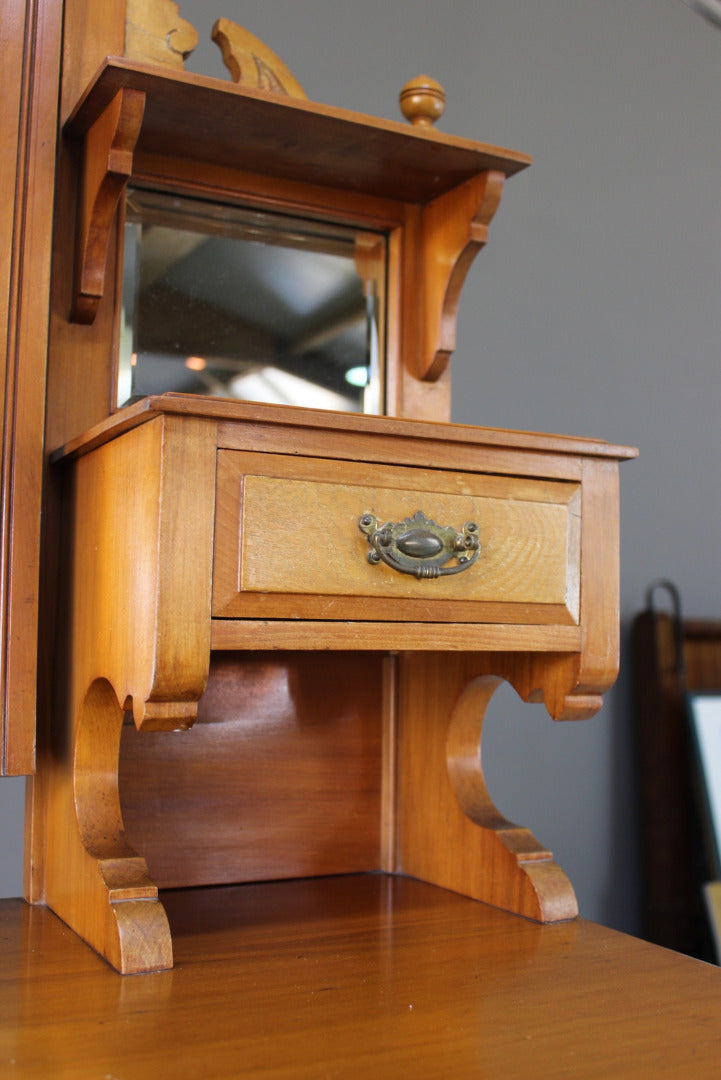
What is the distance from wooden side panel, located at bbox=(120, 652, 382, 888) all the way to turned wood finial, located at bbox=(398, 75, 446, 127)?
1.82ft

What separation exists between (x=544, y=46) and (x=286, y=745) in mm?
1395

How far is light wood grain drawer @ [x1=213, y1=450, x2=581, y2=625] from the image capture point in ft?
2.69

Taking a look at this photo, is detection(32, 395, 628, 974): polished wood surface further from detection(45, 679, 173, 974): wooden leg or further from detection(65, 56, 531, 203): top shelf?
detection(65, 56, 531, 203): top shelf

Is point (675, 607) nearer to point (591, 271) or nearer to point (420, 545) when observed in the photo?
point (591, 271)

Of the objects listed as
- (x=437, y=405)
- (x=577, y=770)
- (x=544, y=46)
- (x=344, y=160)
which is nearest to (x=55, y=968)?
(x=437, y=405)

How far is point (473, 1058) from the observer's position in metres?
0.68

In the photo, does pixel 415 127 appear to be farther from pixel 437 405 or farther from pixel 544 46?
pixel 544 46

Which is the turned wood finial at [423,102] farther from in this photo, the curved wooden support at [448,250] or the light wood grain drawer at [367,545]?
the light wood grain drawer at [367,545]

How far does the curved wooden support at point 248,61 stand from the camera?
1095mm

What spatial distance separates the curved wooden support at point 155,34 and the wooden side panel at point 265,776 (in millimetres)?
577

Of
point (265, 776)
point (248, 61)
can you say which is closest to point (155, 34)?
point (248, 61)

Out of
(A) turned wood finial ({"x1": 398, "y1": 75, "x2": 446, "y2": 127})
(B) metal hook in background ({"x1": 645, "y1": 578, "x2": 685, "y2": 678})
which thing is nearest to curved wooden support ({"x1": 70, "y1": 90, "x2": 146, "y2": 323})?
(A) turned wood finial ({"x1": 398, "y1": 75, "x2": 446, "y2": 127})

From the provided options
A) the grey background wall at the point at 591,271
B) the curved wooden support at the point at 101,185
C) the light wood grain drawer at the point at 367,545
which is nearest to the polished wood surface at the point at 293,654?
the light wood grain drawer at the point at 367,545

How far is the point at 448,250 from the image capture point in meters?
1.17
